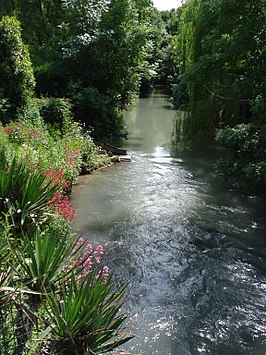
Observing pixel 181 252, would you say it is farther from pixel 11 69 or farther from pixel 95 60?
pixel 95 60

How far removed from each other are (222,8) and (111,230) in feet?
17.8

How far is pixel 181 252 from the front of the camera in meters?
6.77

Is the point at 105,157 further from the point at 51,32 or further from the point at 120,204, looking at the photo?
the point at 51,32

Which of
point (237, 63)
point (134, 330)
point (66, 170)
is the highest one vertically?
point (237, 63)

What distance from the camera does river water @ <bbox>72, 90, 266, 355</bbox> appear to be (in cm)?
472

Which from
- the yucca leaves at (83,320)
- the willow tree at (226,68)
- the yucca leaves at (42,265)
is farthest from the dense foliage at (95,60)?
the yucca leaves at (83,320)

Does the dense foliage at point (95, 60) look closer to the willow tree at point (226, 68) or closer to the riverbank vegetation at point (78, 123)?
the riverbank vegetation at point (78, 123)

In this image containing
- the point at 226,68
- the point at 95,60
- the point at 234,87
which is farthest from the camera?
the point at 95,60

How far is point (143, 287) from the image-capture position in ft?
18.6

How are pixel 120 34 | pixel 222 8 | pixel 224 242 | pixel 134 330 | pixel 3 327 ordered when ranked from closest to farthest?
pixel 3 327 < pixel 134 330 < pixel 224 242 < pixel 222 8 < pixel 120 34

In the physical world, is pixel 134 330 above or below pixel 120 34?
below

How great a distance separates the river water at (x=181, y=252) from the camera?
4.72m

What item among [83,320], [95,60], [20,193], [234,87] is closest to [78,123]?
[95,60]

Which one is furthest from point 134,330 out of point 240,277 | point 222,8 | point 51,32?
point 51,32
